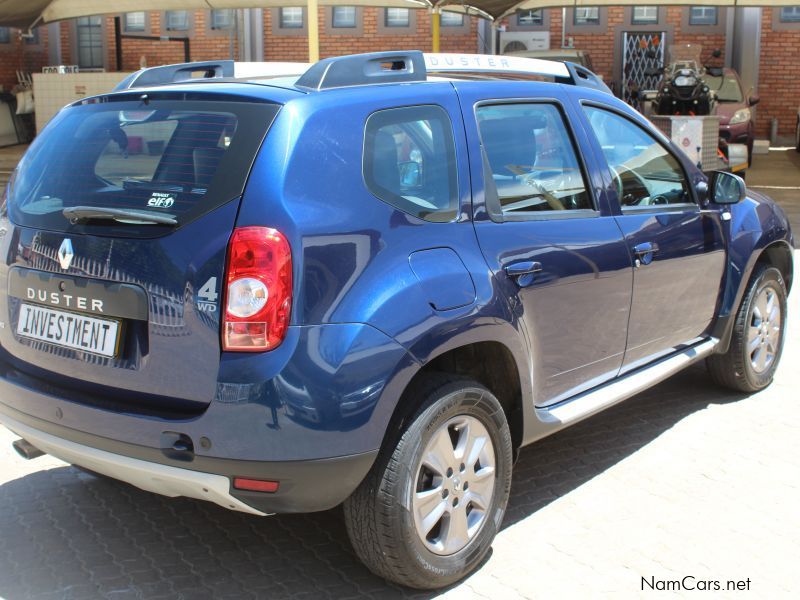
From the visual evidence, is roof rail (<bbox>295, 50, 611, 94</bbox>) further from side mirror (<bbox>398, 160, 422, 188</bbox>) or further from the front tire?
the front tire

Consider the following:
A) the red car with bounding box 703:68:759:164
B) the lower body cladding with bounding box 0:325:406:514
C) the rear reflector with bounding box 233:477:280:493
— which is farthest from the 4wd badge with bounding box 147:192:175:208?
the red car with bounding box 703:68:759:164

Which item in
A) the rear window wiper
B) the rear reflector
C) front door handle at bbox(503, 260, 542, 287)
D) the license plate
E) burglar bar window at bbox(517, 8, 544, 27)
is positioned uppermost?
burglar bar window at bbox(517, 8, 544, 27)

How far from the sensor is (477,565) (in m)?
3.62

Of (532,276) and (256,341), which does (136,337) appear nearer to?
(256,341)

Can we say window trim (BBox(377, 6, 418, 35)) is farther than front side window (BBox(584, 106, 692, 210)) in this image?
Yes

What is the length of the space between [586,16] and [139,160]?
2128 centimetres

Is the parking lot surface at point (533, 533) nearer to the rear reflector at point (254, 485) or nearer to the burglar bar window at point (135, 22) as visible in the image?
the rear reflector at point (254, 485)

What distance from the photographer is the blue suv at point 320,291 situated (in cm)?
297

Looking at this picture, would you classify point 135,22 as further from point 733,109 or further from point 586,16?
point 733,109

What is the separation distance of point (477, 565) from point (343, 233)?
4.44 feet

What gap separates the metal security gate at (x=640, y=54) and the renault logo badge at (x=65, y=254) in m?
21.2

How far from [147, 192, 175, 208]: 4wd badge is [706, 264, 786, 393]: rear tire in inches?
133

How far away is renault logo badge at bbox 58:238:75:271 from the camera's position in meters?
3.29

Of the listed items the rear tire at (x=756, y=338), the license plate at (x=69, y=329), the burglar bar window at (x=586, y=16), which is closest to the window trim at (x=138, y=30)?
the burglar bar window at (x=586, y=16)
